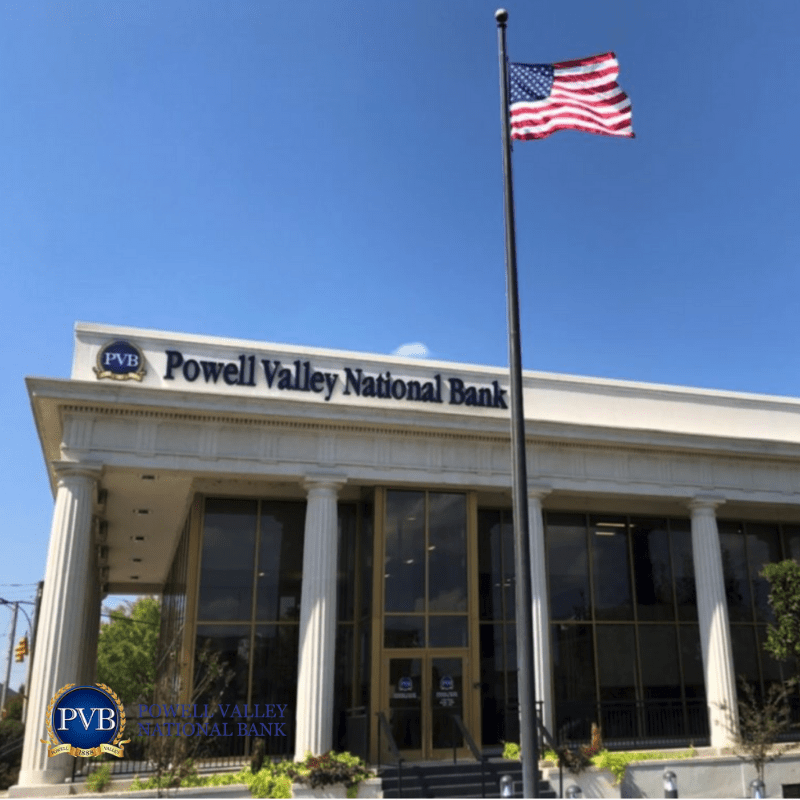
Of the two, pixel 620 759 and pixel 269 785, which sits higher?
pixel 620 759

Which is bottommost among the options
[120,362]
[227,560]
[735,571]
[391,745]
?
[391,745]

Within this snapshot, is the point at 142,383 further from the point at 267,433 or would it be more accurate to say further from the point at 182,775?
the point at 182,775

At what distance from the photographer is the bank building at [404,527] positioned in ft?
67.5

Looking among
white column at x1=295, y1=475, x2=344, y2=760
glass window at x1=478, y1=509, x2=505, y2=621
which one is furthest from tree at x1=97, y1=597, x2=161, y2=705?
white column at x1=295, y1=475, x2=344, y2=760

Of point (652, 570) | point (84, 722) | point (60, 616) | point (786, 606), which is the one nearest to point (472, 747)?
point (84, 722)

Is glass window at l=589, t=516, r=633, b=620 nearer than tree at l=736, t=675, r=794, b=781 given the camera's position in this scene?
No

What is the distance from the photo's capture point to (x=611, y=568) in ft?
90.4

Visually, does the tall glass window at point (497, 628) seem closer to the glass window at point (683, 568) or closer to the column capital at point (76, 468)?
the glass window at point (683, 568)

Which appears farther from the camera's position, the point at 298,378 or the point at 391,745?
the point at 298,378

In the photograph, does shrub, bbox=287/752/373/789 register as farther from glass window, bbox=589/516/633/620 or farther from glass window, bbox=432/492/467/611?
glass window, bbox=589/516/633/620

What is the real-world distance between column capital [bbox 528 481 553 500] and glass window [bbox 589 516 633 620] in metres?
4.73

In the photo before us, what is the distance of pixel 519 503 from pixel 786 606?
1489cm

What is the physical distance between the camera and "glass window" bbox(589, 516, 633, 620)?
27.2 metres

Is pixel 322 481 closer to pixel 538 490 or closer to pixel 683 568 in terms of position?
pixel 538 490
